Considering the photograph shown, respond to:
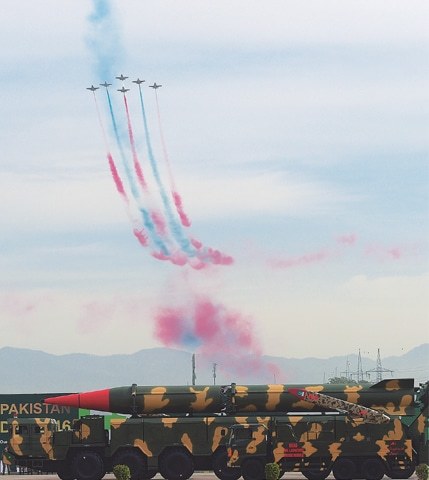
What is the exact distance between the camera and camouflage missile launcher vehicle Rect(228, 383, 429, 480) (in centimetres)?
4838

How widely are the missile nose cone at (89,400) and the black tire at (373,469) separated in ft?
38.8

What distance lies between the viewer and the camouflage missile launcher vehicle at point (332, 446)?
4838 cm

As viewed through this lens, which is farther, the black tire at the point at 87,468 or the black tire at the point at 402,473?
the black tire at the point at 87,468

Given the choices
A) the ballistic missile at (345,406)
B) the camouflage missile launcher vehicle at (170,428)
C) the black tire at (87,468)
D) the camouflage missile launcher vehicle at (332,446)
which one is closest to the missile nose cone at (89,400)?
the camouflage missile launcher vehicle at (170,428)

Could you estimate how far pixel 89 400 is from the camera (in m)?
50.6

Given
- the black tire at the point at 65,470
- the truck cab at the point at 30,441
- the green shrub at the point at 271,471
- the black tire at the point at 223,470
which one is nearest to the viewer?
the green shrub at the point at 271,471

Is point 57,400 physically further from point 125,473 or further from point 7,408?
point 7,408

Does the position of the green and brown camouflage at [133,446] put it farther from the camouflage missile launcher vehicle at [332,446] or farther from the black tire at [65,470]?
the camouflage missile launcher vehicle at [332,446]

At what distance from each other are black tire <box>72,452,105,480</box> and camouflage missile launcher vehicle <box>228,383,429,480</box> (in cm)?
578

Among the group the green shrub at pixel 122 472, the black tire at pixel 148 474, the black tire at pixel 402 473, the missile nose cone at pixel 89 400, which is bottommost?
the black tire at pixel 402 473

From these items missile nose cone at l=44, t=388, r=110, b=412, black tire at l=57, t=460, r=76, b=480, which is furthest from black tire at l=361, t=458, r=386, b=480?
black tire at l=57, t=460, r=76, b=480

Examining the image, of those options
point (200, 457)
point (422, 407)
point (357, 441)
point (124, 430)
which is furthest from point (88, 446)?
point (422, 407)

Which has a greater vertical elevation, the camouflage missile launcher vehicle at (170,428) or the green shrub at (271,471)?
the camouflage missile launcher vehicle at (170,428)

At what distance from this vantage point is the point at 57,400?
168 feet
